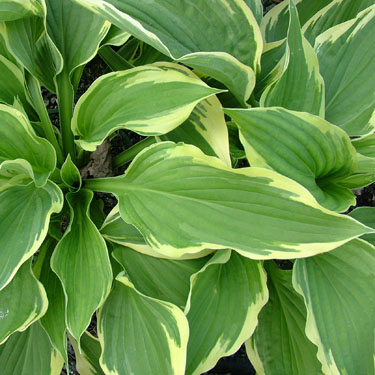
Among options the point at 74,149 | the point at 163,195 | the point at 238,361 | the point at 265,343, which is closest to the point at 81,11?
the point at 74,149

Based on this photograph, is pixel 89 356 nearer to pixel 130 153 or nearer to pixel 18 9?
pixel 130 153

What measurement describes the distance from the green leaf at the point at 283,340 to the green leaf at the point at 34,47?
61 centimetres

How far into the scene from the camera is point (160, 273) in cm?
82

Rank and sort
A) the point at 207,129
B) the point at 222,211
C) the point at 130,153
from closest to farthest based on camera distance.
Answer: the point at 222,211 → the point at 207,129 → the point at 130,153

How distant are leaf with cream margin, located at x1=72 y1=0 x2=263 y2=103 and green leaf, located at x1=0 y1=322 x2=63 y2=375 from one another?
624mm

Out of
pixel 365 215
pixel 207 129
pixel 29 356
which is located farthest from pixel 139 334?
pixel 365 215

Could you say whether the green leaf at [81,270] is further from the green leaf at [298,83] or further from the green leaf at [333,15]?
the green leaf at [333,15]

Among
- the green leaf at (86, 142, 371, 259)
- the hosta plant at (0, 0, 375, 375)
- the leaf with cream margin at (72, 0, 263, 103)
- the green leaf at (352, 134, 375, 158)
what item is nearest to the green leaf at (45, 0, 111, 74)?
the hosta plant at (0, 0, 375, 375)

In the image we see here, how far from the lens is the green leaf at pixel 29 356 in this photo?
0.86 m

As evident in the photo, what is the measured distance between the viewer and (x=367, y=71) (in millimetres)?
740

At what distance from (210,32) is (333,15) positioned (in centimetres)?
27

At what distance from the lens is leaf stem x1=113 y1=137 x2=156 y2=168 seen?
921 mm

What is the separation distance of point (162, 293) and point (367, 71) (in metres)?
0.54

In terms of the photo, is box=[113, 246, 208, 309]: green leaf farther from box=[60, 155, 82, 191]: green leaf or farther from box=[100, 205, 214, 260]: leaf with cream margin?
box=[60, 155, 82, 191]: green leaf
